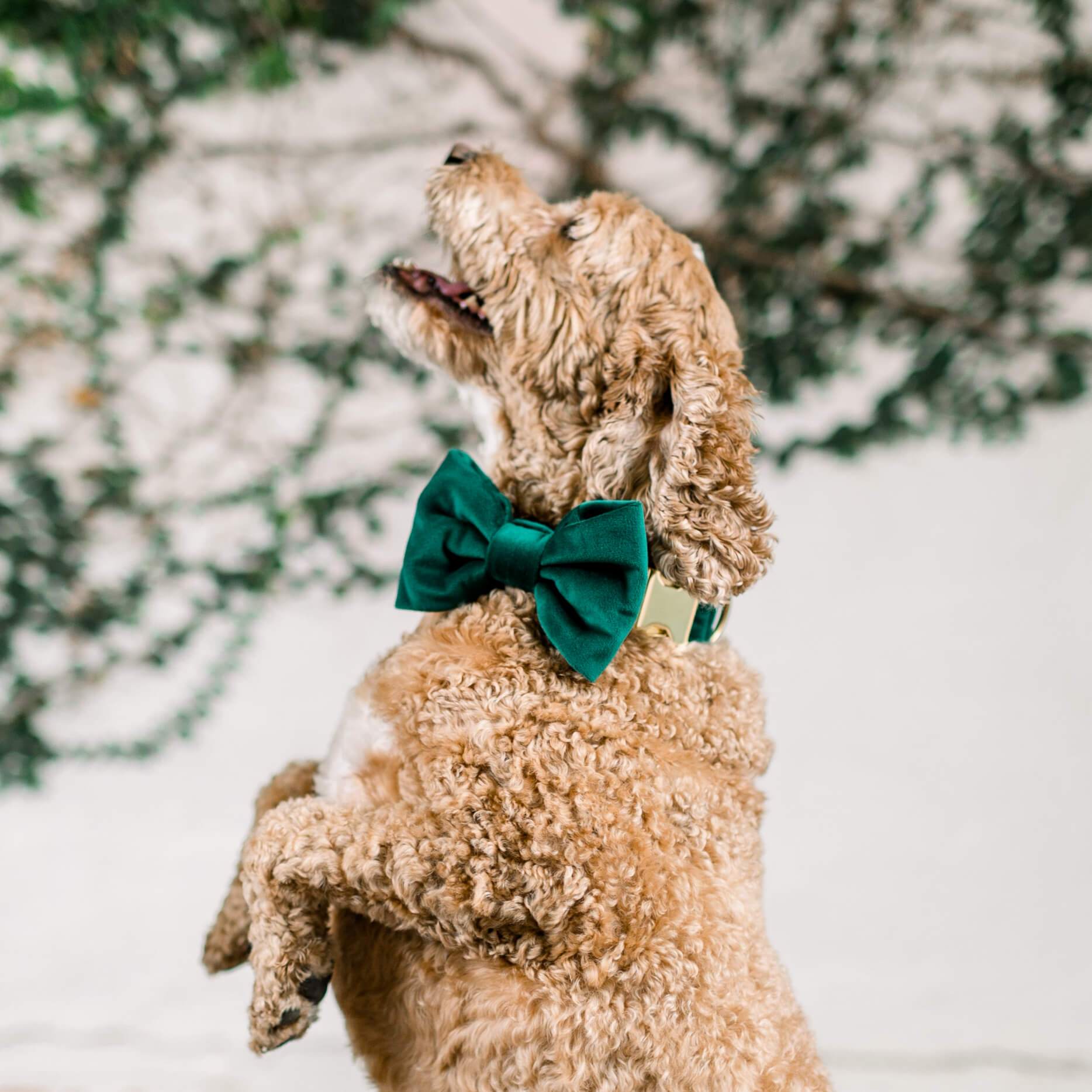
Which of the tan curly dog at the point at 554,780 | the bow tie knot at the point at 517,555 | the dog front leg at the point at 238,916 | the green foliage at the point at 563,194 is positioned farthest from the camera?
the green foliage at the point at 563,194

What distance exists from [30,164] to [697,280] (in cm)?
187

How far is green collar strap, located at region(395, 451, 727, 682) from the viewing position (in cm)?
107

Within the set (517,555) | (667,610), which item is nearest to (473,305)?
(517,555)

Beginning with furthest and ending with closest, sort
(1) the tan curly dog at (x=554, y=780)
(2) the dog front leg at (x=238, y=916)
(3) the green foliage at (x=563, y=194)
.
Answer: (3) the green foliage at (x=563, y=194)
(2) the dog front leg at (x=238, y=916)
(1) the tan curly dog at (x=554, y=780)

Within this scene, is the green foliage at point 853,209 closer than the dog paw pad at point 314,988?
No

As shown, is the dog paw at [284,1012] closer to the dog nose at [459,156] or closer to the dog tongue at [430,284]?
the dog tongue at [430,284]

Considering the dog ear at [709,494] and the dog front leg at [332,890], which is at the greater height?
the dog ear at [709,494]

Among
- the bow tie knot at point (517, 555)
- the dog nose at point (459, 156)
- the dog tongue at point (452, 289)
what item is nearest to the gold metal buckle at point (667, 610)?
the bow tie knot at point (517, 555)

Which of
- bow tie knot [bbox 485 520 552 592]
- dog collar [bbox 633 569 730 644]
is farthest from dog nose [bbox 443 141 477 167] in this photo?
dog collar [bbox 633 569 730 644]

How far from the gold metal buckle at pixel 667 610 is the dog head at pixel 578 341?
51 millimetres

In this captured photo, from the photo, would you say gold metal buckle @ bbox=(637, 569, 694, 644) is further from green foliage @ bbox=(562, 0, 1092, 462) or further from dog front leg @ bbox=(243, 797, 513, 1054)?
green foliage @ bbox=(562, 0, 1092, 462)

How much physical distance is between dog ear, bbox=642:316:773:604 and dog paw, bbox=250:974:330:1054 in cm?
65

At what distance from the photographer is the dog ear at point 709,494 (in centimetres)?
104

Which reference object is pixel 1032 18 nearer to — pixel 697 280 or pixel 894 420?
pixel 894 420
